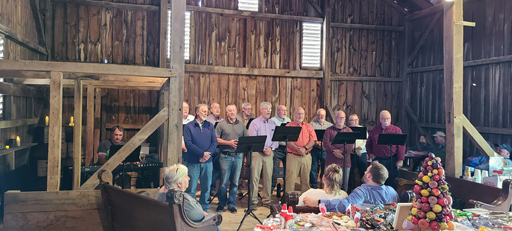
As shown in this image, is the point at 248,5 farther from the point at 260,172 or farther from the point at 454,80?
the point at 454,80

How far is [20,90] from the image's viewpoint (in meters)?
7.09

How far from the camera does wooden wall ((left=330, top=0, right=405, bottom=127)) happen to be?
11.3 metres

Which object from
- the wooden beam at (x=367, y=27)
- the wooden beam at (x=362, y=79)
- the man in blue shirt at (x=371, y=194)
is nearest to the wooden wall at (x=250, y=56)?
the wooden beam at (x=362, y=79)

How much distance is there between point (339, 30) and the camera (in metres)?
11.2

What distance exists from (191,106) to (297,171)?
395 cm

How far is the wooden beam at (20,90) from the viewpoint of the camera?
6.09 m

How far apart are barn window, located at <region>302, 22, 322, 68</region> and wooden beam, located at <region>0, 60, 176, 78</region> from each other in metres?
6.69

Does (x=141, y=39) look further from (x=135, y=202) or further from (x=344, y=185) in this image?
(x=135, y=202)

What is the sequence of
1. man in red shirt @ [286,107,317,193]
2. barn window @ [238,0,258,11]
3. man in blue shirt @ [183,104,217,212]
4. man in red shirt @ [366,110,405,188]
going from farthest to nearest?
1. barn window @ [238,0,258,11]
2. man in red shirt @ [366,110,405,188]
3. man in red shirt @ [286,107,317,193]
4. man in blue shirt @ [183,104,217,212]

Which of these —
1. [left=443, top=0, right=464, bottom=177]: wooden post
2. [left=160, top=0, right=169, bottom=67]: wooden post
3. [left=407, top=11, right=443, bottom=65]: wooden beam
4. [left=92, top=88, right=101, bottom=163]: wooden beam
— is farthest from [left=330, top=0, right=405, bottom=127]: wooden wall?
[left=92, top=88, right=101, bottom=163]: wooden beam

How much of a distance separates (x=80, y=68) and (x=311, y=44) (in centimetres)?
757

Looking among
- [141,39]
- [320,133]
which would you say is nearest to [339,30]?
Result: [320,133]

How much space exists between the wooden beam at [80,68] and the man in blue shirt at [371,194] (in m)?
2.48

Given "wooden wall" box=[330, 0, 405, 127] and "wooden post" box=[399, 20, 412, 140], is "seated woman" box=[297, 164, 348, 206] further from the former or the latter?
"wooden post" box=[399, 20, 412, 140]
